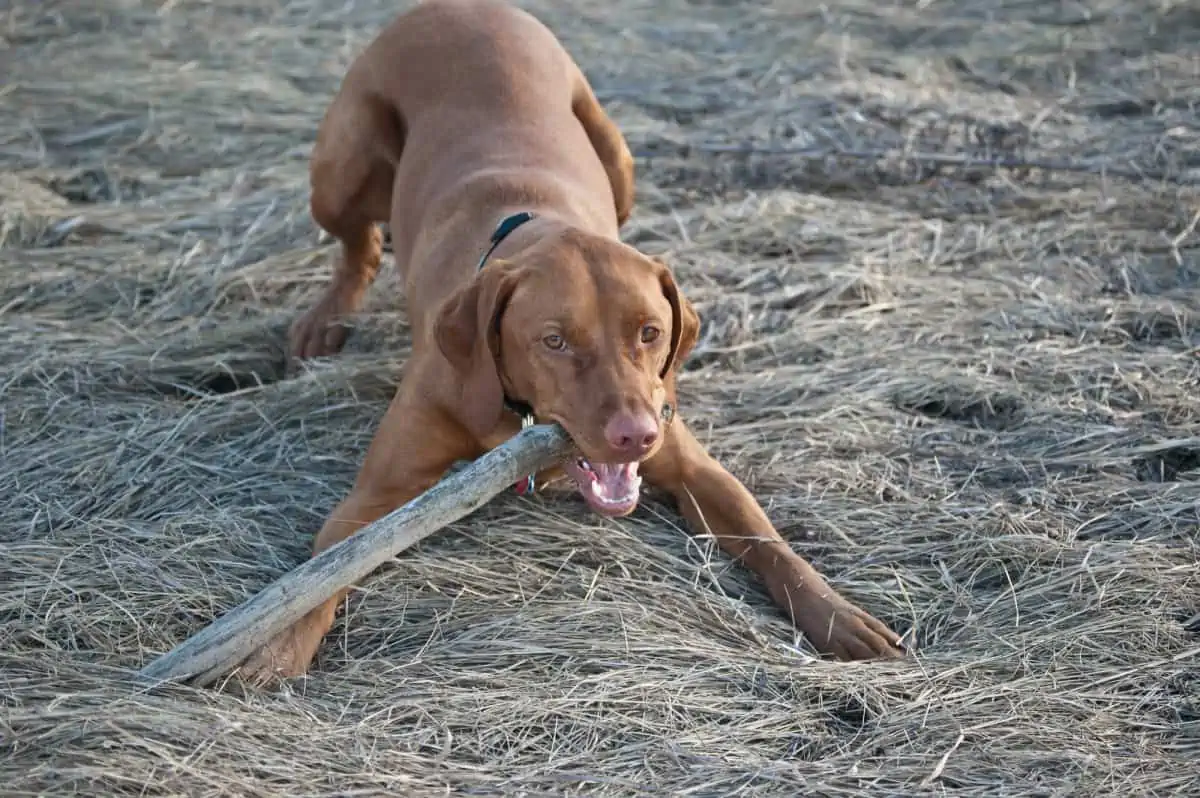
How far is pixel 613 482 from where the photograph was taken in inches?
161

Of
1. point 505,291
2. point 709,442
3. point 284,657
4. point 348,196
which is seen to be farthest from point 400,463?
point 348,196

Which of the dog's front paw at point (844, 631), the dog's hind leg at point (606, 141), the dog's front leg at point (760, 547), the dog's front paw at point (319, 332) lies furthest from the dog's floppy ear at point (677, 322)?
the dog's front paw at point (319, 332)

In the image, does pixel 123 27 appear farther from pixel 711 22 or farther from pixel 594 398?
pixel 594 398

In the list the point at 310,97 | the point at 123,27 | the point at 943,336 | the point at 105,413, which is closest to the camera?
the point at 105,413

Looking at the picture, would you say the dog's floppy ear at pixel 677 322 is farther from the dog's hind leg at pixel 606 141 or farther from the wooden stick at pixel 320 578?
the dog's hind leg at pixel 606 141

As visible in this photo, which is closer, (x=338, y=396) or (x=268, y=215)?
(x=338, y=396)

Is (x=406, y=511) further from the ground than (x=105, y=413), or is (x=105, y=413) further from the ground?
(x=406, y=511)

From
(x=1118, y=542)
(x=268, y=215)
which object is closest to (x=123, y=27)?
(x=268, y=215)

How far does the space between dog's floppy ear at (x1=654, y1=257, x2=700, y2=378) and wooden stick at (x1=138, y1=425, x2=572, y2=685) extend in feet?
2.20

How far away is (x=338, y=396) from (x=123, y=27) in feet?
16.5

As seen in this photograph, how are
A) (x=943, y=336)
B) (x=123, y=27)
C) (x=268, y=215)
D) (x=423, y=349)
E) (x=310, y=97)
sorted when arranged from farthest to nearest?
(x=123, y=27) → (x=310, y=97) → (x=268, y=215) → (x=943, y=336) → (x=423, y=349)

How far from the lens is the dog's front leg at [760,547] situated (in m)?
4.10

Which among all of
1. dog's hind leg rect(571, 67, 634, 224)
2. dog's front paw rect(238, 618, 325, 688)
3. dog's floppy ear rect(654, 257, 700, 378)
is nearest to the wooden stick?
dog's front paw rect(238, 618, 325, 688)

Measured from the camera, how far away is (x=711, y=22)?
9602mm
